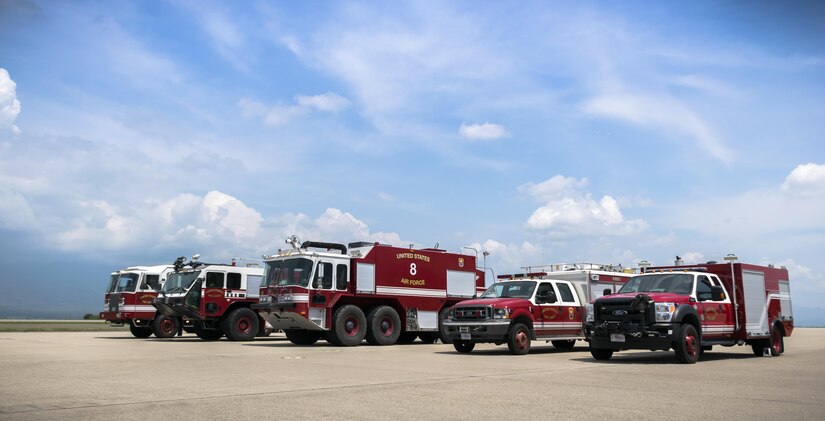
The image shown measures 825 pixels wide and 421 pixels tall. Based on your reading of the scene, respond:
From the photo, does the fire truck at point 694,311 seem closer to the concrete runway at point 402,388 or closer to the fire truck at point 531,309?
the concrete runway at point 402,388

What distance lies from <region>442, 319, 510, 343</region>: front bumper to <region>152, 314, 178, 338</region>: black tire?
580 inches

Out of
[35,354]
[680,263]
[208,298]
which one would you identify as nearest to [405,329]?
[208,298]

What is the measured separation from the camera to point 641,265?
63.4 feet

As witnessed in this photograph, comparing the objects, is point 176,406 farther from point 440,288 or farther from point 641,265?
point 440,288

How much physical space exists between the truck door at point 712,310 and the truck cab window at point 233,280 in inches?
669

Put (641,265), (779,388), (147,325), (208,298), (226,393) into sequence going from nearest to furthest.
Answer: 1. (226,393)
2. (779,388)
3. (641,265)
4. (208,298)
5. (147,325)

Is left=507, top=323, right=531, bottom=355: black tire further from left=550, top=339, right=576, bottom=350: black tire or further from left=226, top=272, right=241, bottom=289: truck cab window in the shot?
left=226, top=272, right=241, bottom=289: truck cab window

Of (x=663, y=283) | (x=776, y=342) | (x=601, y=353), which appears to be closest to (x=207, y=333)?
(x=601, y=353)

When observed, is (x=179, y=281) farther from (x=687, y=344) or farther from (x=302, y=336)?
(x=687, y=344)

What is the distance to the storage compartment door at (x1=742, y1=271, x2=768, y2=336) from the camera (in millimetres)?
17266

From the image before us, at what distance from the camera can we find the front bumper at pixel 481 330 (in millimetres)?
17844

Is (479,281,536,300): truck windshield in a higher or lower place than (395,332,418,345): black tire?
higher

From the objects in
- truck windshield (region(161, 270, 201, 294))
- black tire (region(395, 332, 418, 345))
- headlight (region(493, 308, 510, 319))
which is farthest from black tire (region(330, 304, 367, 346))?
truck windshield (region(161, 270, 201, 294))

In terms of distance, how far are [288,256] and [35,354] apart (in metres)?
7.41
